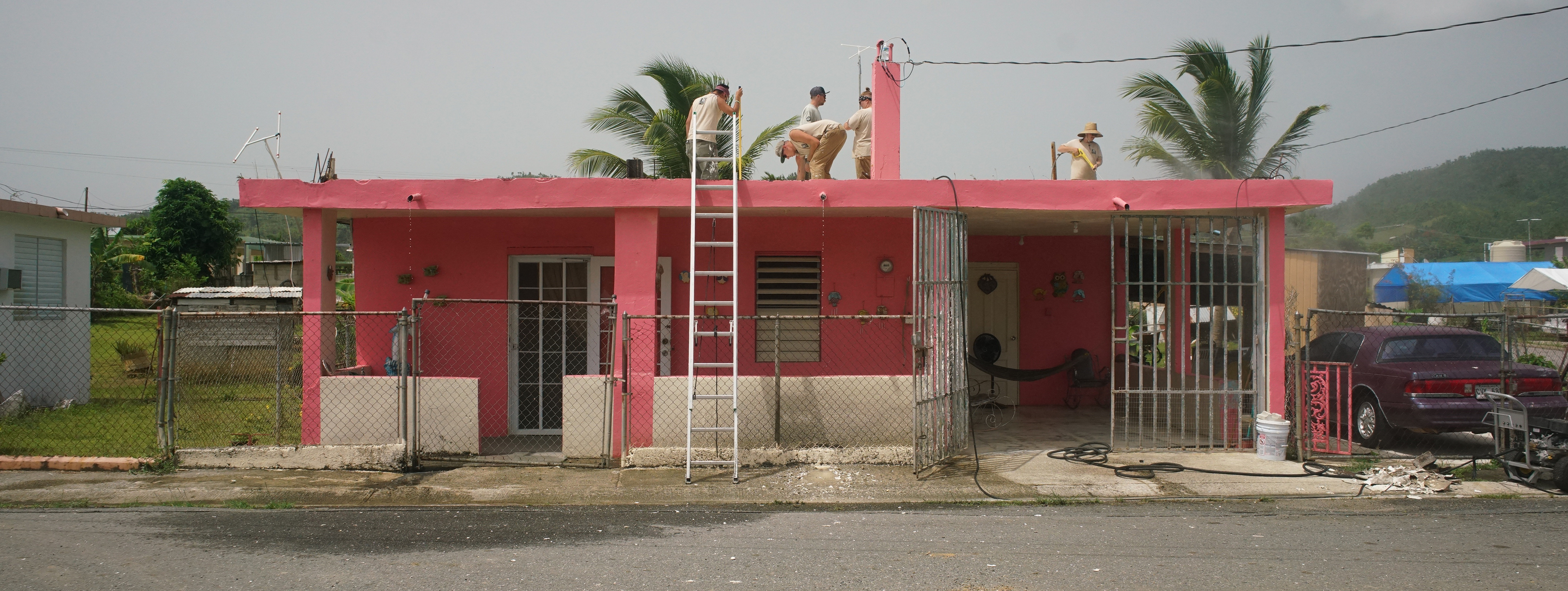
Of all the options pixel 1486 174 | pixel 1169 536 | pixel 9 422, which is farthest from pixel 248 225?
pixel 1486 174

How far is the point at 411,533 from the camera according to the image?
5.82 metres

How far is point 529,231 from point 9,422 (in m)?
6.21

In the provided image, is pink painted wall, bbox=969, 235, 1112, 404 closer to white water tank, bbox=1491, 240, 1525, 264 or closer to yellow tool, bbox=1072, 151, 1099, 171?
yellow tool, bbox=1072, 151, 1099, 171

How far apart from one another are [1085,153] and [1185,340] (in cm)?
215

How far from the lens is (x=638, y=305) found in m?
8.21

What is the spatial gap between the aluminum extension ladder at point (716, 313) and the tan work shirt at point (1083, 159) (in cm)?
351

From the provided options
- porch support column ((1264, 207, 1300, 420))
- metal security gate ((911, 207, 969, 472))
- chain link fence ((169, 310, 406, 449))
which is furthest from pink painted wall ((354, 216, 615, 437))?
porch support column ((1264, 207, 1300, 420))

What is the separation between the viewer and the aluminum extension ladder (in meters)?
7.55

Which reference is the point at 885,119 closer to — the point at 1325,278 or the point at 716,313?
the point at 716,313

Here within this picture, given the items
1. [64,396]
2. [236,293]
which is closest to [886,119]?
[64,396]

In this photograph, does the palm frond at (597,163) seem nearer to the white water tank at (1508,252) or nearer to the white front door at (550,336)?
the white front door at (550,336)

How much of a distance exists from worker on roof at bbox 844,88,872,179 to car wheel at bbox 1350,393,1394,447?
5374 millimetres

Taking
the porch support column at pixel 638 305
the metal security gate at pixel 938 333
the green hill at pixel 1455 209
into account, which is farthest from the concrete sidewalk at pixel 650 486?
the green hill at pixel 1455 209

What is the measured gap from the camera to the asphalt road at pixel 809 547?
4.84 metres
